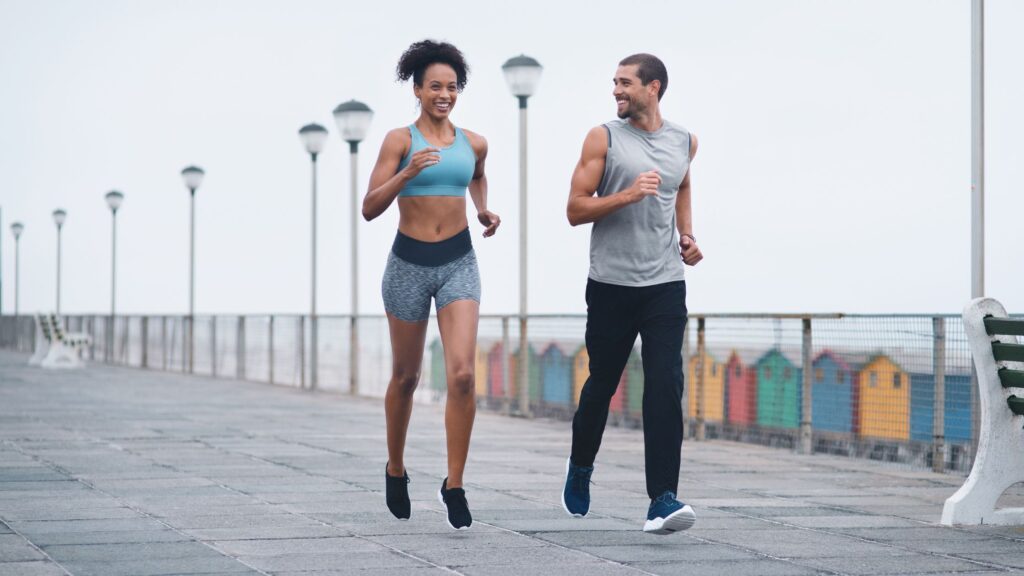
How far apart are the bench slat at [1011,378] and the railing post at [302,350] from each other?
16.7m

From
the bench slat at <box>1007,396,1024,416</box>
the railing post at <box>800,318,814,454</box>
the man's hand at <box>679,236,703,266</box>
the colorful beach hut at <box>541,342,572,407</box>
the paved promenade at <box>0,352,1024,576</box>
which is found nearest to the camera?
the paved promenade at <box>0,352,1024,576</box>

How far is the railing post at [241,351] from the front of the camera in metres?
26.1

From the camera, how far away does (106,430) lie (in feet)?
40.4

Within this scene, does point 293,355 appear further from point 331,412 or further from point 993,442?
point 993,442

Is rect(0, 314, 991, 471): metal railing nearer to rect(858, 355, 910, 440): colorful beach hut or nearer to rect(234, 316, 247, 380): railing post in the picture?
rect(858, 355, 910, 440): colorful beach hut

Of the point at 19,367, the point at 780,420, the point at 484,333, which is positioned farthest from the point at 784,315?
the point at 19,367

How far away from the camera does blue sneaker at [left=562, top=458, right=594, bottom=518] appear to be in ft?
22.0

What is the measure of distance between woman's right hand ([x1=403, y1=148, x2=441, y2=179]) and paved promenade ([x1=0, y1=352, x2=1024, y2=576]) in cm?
140

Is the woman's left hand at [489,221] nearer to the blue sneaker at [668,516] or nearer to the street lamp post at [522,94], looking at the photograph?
the blue sneaker at [668,516]

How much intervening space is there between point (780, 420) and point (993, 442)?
4.92 m

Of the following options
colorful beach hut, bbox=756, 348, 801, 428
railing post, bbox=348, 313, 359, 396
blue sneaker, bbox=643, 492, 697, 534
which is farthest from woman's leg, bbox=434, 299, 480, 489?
railing post, bbox=348, 313, 359, 396

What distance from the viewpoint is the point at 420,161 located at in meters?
6.05

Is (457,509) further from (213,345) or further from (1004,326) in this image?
(213,345)

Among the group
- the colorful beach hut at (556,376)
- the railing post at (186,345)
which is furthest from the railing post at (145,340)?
the colorful beach hut at (556,376)
